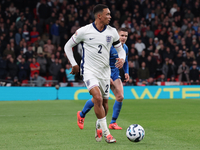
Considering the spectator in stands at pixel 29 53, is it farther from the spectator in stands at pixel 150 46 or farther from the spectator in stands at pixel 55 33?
the spectator in stands at pixel 150 46

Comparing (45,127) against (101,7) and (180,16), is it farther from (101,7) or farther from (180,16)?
(180,16)

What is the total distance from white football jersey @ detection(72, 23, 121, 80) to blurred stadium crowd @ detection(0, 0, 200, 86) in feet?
36.0

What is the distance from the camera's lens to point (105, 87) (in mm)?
5566

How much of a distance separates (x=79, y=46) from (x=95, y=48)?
12187 mm

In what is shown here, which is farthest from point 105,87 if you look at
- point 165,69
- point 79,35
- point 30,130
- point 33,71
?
point 165,69

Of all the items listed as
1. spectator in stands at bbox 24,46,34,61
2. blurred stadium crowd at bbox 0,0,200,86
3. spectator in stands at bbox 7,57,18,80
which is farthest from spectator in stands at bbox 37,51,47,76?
spectator in stands at bbox 7,57,18,80

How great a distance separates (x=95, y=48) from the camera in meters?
5.42

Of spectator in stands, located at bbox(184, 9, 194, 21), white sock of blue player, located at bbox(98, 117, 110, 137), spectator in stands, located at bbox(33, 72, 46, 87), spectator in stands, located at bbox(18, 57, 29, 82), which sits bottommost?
spectator in stands, located at bbox(33, 72, 46, 87)

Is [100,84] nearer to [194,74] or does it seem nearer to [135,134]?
[135,134]

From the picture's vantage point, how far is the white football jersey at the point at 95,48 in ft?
17.8

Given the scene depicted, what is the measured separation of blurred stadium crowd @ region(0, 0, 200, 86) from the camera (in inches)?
651

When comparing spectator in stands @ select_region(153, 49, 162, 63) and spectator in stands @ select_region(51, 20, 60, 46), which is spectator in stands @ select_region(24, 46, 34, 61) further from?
spectator in stands @ select_region(153, 49, 162, 63)

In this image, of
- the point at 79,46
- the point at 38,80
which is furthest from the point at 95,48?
the point at 79,46

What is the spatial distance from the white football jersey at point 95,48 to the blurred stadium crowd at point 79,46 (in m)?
11.0
